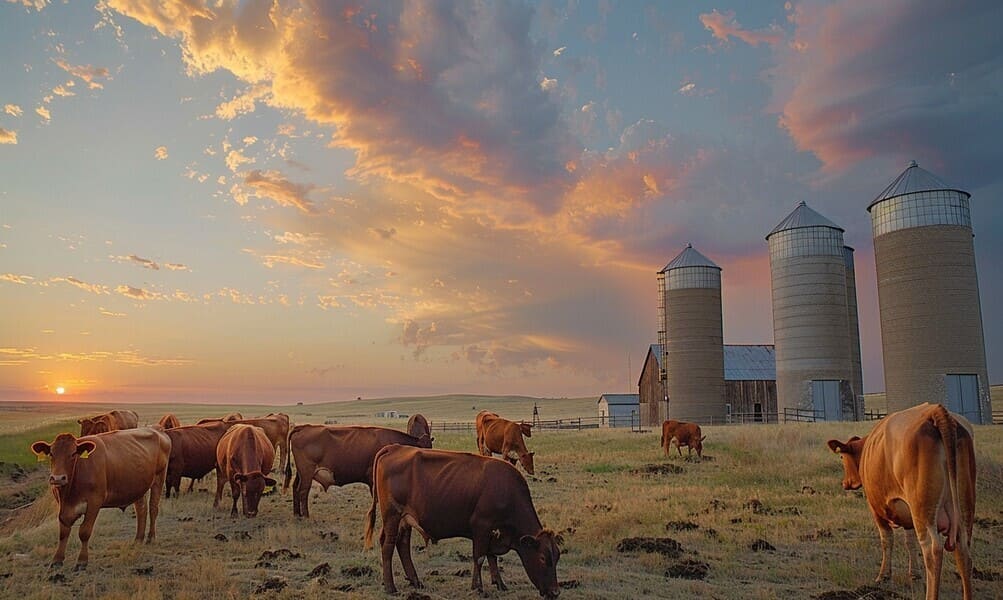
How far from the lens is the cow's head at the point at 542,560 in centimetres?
825

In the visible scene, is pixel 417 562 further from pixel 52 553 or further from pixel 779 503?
pixel 779 503

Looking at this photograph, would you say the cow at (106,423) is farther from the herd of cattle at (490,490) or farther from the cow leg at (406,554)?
the cow leg at (406,554)

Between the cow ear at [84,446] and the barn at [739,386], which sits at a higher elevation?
the barn at [739,386]

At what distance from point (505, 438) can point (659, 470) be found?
204 inches

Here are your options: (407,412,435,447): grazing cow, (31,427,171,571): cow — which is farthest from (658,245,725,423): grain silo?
(31,427,171,571): cow

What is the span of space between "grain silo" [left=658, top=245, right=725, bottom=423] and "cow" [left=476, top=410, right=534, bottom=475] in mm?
27255

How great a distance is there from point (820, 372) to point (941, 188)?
1229cm

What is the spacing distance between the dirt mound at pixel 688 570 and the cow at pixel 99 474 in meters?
8.63

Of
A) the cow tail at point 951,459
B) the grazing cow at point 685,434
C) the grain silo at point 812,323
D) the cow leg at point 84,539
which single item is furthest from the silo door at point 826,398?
the cow leg at point 84,539

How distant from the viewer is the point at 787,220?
4541 cm

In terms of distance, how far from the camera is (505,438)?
22.5 m

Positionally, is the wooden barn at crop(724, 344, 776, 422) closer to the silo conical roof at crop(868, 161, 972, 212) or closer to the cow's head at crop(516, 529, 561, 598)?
the silo conical roof at crop(868, 161, 972, 212)

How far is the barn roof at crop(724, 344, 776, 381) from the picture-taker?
170 feet

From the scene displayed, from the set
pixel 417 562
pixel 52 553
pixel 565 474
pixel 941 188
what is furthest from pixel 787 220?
pixel 52 553
